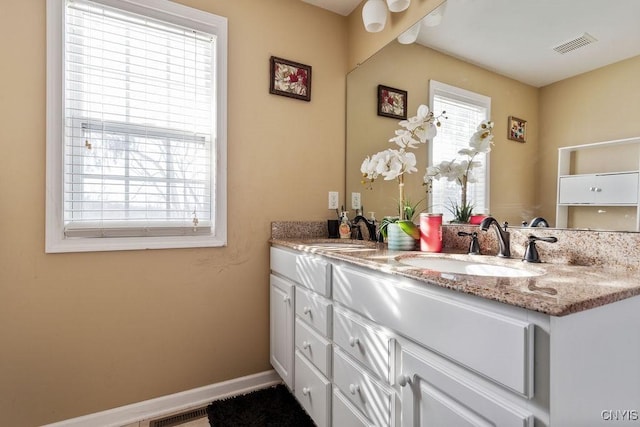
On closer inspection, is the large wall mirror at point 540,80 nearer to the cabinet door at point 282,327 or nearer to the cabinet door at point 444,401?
the cabinet door at point 444,401

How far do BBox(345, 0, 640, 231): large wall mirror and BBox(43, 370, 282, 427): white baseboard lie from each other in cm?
145

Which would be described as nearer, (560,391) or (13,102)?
(560,391)

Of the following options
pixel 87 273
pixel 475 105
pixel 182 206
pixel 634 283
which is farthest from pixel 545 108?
pixel 87 273

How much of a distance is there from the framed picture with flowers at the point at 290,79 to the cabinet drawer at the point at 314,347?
54.2 inches

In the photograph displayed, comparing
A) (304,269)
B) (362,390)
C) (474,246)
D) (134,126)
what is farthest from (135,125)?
(474,246)

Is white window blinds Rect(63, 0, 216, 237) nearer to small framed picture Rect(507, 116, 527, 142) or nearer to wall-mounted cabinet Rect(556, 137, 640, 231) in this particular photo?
small framed picture Rect(507, 116, 527, 142)

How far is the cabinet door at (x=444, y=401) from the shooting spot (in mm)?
672

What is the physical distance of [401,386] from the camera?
94cm

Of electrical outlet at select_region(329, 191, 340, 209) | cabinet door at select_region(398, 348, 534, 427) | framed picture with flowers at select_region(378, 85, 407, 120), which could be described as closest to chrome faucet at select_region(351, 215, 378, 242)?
electrical outlet at select_region(329, 191, 340, 209)

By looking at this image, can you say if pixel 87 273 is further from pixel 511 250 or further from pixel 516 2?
pixel 516 2

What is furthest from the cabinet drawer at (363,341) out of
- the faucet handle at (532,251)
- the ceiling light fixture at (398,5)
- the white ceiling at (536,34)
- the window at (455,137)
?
the ceiling light fixture at (398,5)

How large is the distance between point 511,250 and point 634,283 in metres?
0.52

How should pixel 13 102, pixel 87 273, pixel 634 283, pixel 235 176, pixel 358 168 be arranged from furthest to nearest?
pixel 358 168 → pixel 235 176 → pixel 87 273 → pixel 13 102 → pixel 634 283

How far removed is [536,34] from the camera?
1215mm
